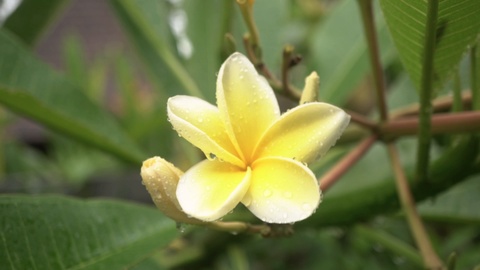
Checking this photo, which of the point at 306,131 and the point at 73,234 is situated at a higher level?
the point at 306,131

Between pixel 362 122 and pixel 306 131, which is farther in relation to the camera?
pixel 362 122

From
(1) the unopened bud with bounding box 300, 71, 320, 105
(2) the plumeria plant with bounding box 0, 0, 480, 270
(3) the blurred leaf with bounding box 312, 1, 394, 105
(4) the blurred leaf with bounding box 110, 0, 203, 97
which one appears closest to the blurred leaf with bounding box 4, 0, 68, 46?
(2) the plumeria plant with bounding box 0, 0, 480, 270

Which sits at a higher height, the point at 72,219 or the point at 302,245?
the point at 72,219

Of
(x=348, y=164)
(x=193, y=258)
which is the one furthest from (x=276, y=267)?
(x=348, y=164)

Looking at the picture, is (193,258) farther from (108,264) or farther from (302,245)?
(108,264)

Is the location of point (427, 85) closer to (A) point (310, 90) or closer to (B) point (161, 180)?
(A) point (310, 90)

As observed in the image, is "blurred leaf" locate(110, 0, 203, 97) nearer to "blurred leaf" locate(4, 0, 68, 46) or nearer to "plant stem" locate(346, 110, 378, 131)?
"blurred leaf" locate(4, 0, 68, 46)

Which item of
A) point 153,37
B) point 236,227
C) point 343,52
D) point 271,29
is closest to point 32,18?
point 153,37
